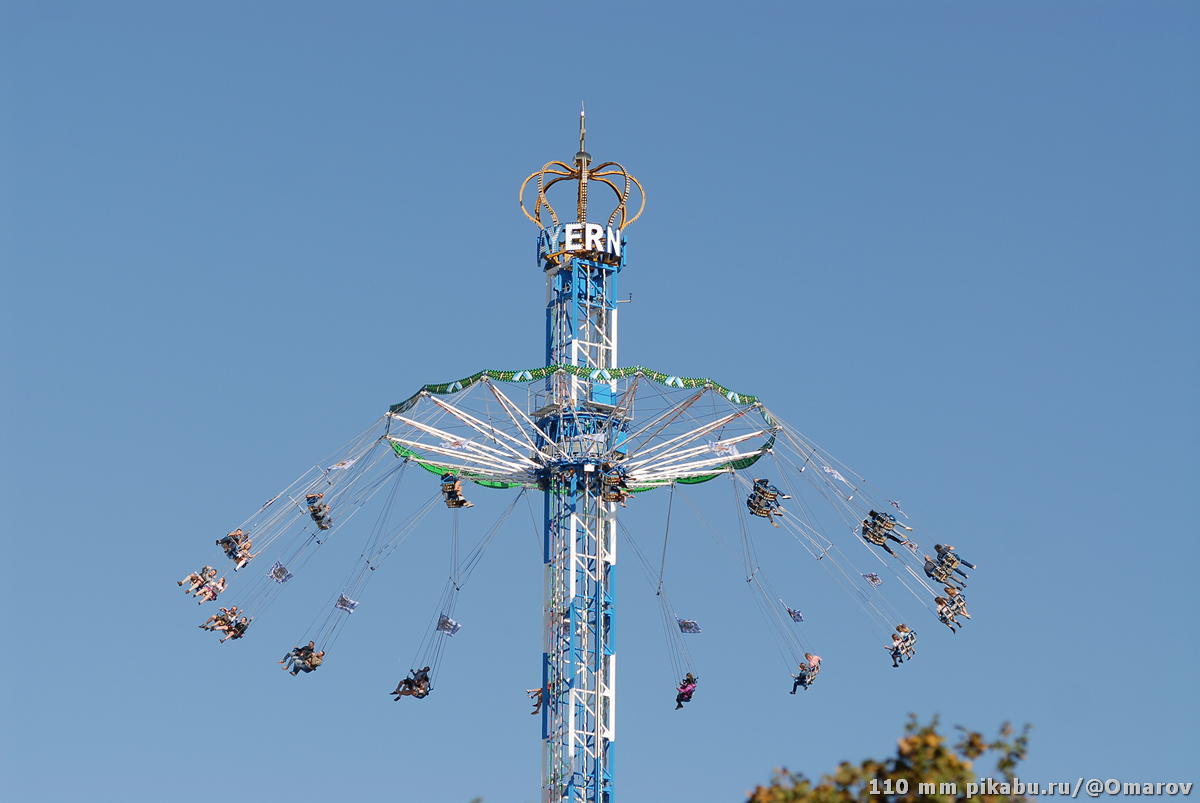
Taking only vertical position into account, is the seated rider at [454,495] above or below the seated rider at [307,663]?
above

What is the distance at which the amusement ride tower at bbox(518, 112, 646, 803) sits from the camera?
4230 inches

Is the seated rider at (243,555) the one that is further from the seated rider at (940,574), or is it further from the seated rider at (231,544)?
the seated rider at (940,574)

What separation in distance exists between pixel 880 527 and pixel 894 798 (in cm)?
5000

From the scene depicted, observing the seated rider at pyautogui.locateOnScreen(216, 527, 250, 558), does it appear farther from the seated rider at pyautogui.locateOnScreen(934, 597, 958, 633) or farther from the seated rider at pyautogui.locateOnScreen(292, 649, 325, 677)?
the seated rider at pyautogui.locateOnScreen(934, 597, 958, 633)

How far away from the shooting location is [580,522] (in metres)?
110

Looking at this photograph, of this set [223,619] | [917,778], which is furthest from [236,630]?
[917,778]

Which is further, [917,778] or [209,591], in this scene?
[209,591]

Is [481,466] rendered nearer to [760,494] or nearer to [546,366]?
[546,366]

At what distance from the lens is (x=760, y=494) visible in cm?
11375

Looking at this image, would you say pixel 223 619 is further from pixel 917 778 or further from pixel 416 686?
pixel 917 778

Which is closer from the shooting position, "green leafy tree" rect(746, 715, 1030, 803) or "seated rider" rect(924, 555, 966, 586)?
"green leafy tree" rect(746, 715, 1030, 803)

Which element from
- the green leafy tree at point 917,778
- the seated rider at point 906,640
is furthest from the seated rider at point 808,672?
the green leafy tree at point 917,778

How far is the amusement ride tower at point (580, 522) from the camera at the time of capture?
107 meters

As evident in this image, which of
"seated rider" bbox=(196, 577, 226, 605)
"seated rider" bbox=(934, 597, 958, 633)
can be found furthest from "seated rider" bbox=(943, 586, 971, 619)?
"seated rider" bbox=(196, 577, 226, 605)
